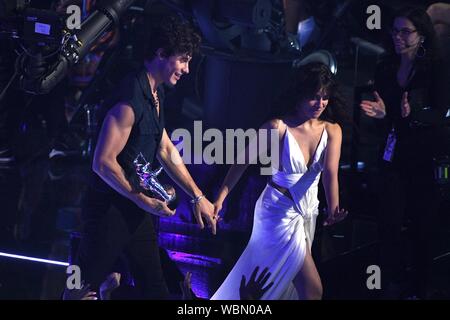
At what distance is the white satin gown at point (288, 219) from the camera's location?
4930 mm

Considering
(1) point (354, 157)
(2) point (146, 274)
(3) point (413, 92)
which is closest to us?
(2) point (146, 274)

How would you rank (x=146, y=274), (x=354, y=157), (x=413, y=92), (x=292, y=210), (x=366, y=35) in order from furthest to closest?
(x=366, y=35)
(x=354, y=157)
(x=413, y=92)
(x=292, y=210)
(x=146, y=274)

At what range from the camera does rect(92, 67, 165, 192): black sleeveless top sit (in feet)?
14.7

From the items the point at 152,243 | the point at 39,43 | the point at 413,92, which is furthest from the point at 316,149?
the point at 39,43

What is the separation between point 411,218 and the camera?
5.47 meters

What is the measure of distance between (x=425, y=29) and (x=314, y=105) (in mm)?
1041

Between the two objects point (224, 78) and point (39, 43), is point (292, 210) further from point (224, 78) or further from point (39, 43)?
point (39, 43)
